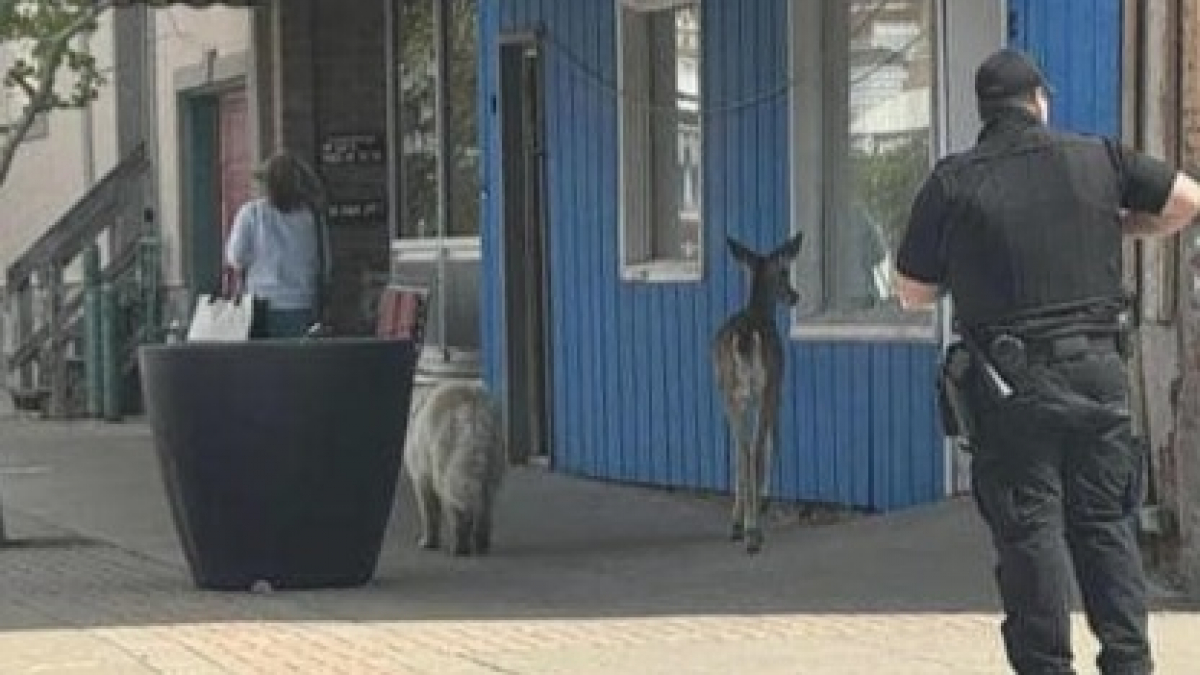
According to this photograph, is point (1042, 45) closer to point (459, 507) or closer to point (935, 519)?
point (935, 519)

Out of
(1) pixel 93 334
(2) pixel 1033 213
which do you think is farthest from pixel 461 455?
(1) pixel 93 334

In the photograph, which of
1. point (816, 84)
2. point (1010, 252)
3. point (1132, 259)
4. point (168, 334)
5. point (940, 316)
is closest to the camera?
point (1010, 252)

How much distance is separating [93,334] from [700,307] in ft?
30.0

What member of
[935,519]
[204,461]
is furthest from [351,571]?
[935,519]

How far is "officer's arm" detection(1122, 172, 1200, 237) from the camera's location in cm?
664

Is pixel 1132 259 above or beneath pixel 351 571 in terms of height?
above

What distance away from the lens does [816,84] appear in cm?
1199

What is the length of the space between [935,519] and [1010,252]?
4.31 meters

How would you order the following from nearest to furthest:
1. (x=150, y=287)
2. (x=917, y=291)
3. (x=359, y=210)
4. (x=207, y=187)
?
(x=917, y=291) < (x=359, y=210) < (x=150, y=287) < (x=207, y=187)

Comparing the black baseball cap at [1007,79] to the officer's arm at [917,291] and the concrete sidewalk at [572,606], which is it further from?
the concrete sidewalk at [572,606]

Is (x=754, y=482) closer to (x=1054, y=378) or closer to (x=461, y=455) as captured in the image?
(x=461, y=455)

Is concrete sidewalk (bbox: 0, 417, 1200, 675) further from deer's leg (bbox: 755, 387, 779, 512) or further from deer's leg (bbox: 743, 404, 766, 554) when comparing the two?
deer's leg (bbox: 755, 387, 779, 512)

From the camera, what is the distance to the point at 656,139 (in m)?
13.6

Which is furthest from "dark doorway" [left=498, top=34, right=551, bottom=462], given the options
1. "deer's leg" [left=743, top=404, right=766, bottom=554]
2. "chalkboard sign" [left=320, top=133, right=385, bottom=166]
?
"chalkboard sign" [left=320, top=133, right=385, bottom=166]
